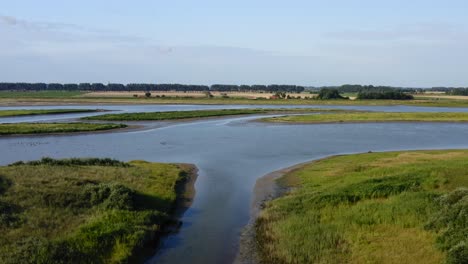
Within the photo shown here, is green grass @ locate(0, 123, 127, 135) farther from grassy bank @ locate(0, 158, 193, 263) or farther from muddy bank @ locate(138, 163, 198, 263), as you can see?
grassy bank @ locate(0, 158, 193, 263)

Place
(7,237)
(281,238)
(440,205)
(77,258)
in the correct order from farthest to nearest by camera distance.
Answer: (440,205), (281,238), (7,237), (77,258)

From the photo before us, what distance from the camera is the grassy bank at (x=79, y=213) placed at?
13.4 meters

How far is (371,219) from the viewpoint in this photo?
16609 mm

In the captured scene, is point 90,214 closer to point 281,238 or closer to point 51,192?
point 51,192

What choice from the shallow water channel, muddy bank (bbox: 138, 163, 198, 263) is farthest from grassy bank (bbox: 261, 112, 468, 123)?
muddy bank (bbox: 138, 163, 198, 263)

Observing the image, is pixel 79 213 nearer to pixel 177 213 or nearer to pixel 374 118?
pixel 177 213

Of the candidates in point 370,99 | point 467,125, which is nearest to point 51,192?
point 467,125

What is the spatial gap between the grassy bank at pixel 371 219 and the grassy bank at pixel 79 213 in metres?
4.34

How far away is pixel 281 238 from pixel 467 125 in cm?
5839

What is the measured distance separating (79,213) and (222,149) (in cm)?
2280

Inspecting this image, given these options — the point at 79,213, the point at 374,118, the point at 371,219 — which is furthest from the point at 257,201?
the point at 374,118

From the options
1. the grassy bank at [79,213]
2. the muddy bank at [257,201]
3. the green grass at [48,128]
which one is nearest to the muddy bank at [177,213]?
the grassy bank at [79,213]

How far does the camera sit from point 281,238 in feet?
50.7

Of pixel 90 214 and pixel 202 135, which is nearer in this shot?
pixel 90 214
